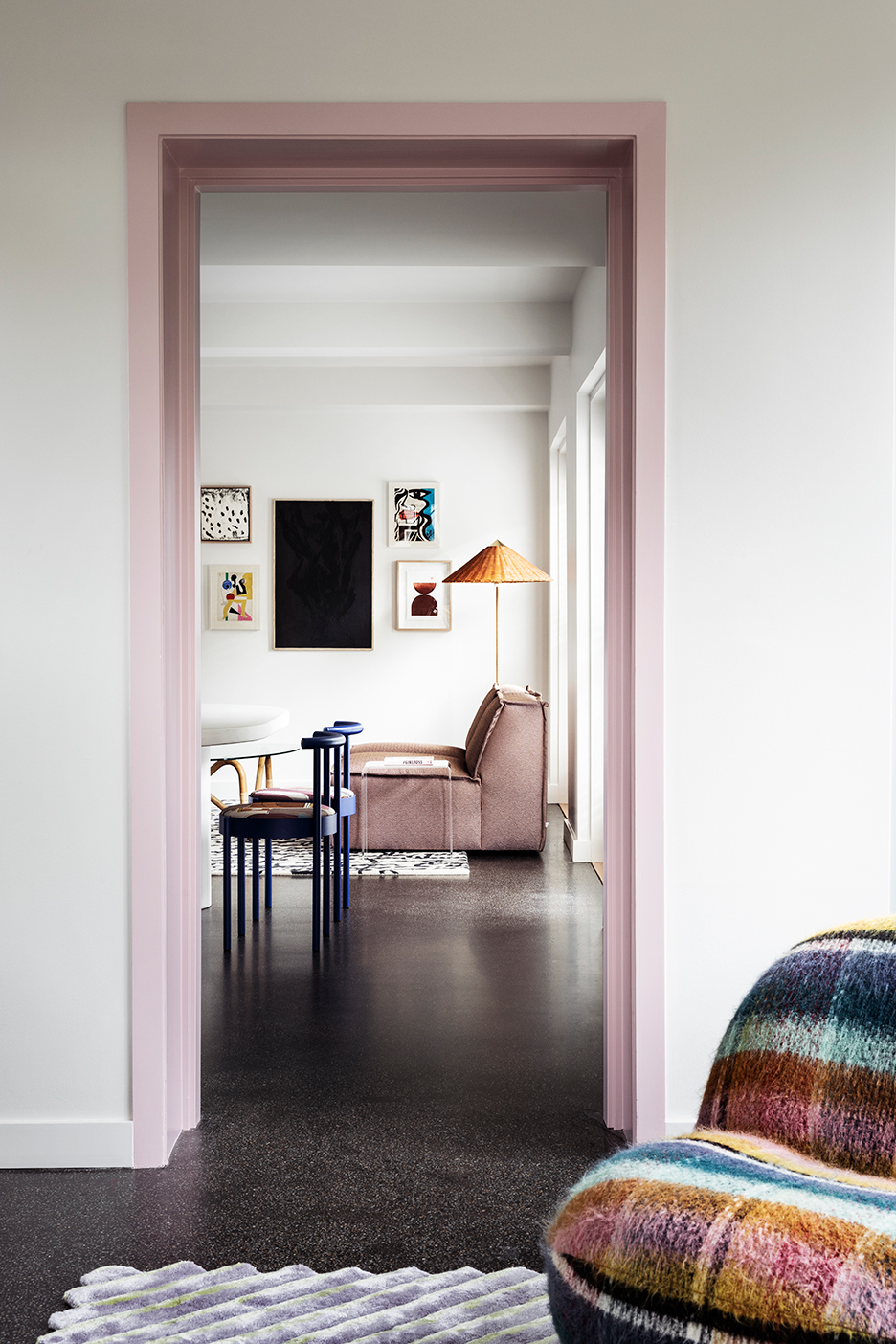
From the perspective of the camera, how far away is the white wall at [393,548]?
7656mm

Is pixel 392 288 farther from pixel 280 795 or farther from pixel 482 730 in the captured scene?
pixel 280 795

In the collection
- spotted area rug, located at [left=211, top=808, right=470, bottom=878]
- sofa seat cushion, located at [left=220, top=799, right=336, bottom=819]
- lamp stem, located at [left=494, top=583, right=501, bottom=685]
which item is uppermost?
lamp stem, located at [left=494, top=583, right=501, bottom=685]

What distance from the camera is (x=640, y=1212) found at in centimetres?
98

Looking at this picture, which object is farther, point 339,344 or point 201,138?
point 339,344

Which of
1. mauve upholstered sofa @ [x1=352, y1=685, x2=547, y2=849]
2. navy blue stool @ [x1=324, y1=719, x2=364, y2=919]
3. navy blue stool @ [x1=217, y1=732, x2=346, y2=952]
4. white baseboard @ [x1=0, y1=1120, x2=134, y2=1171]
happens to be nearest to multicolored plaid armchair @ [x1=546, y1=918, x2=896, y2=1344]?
white baseboard @ [x1=0, y1=1120, x2=134, y2=1171]

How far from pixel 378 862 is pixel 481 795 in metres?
0.66

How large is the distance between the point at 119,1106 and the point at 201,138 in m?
2.13

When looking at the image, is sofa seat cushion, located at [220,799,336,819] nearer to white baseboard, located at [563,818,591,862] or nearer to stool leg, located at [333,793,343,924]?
stool leg, located at [333,793,343,924]

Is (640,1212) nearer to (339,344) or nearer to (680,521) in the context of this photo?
(680,521)

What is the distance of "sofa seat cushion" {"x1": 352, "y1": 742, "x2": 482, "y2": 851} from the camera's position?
19.1ft

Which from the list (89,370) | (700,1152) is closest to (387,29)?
(89,370)

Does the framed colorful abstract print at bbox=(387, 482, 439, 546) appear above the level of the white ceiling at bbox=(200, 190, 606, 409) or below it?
below

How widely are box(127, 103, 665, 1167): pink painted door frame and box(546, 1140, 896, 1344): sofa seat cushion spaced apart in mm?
1380

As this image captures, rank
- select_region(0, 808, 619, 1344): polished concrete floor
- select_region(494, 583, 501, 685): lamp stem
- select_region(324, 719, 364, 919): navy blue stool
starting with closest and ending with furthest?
select_region(0, 808, 619, 1344): polished concrete floor < select_region(324, 719, 364, 919): navy blue stool < select_region(494, 583, 501, 685): lamp stem
